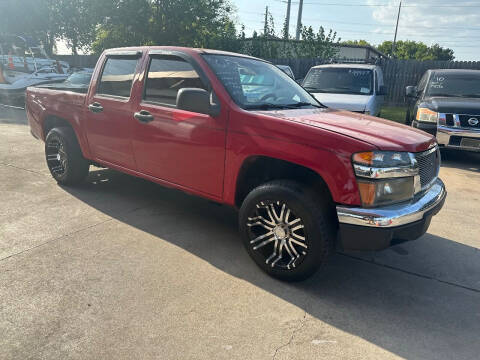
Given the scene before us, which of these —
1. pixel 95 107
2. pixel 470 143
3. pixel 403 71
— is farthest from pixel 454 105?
pixel 403 71

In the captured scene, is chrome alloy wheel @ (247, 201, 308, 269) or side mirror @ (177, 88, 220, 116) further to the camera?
side mirror @ (177, 88, 220, 116)

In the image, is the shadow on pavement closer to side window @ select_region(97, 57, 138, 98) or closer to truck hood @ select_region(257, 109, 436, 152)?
truck hood @ select_region(257, 109, 436, 152)

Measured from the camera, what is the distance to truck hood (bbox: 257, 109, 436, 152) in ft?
9.01

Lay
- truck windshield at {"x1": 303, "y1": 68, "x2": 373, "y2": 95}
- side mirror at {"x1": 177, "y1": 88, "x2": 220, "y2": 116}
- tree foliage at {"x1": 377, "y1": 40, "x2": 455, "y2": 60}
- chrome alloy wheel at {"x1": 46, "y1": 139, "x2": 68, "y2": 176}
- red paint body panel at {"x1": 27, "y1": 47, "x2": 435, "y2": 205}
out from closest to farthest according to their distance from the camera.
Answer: red paint body panel at {"x1": 27, "y1": 47, "x2": 435, "y2": 205}
side mirror at {"x1": 177, "y1": 88, "x2": 220, "y2": 116}
chrome alloy wheel at {"x1": 46, "y1": 139, "x2": 68, "y2": 176}
truck windshield at {"x1": 303, "y1": 68, "x2": 373, "y2": 95}
tree foliage at {"x1": 377, "y1": 40, "x2": 455, "y2": 60}

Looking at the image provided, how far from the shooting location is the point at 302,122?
2.95 metres

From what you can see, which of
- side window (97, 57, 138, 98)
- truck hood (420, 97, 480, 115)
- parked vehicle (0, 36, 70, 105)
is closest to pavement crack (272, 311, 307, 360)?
side window (97, 57, 138, 98)

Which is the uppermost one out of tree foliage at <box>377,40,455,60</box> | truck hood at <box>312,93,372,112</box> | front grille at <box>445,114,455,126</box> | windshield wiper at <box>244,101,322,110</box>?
tree foliage at <box>377,40,455,60</box>

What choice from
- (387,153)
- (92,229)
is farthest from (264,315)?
(92,229)

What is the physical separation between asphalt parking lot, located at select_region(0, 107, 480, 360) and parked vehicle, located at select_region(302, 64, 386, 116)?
391 cm

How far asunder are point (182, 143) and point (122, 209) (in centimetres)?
145

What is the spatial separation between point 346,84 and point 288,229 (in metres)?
6.40

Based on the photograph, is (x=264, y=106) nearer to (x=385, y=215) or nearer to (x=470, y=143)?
(x=385, y=215)

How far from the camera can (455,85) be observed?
8.02m

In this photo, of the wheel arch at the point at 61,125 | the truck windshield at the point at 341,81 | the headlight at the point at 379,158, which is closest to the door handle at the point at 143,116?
the wheel arch at the point at 61,125
